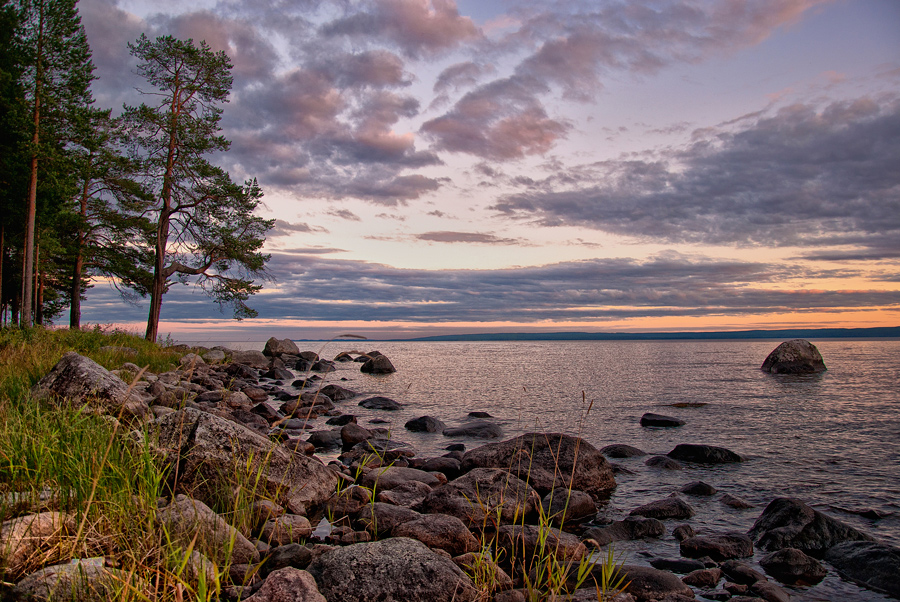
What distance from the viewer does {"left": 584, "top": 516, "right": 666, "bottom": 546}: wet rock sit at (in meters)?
6.43

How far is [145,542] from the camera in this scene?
374 cm

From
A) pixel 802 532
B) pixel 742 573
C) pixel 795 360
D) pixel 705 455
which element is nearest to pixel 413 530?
pixel 742 573

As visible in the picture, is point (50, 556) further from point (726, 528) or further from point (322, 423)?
point (322, 423)

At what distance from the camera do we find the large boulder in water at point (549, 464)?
8.30 m

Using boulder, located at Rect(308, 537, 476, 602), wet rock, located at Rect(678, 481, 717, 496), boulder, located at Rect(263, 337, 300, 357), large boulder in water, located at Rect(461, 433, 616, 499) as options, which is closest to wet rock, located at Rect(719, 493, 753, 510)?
wet rock, located at Rect(678, 481, 717, 496)

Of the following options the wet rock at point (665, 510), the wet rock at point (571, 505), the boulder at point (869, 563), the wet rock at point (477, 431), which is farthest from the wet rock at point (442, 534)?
the wet rock at point (477, 431)

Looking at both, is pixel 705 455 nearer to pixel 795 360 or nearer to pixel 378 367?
pixel 378 367

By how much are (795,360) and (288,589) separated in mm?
39196

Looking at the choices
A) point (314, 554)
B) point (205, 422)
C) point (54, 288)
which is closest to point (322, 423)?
point (205, 422)

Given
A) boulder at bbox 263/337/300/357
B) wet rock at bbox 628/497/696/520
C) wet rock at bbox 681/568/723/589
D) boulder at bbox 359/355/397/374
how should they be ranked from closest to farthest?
wet rock at bbox 681/568/723/589
wet rock at bbox 628/497/696/520
boulder at bbox 359/355/397/374
boulder at bbox 263/337/300/357

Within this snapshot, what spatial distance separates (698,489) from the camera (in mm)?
8508

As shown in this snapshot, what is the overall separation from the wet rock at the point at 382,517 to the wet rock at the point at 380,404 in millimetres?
12228

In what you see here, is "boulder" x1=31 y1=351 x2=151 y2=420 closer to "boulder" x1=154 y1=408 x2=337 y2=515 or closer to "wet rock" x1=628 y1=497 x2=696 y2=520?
"boulder" x1=154 y1=408 x2=337 y2=515

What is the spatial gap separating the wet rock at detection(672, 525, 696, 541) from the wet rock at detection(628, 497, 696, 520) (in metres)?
0.64
